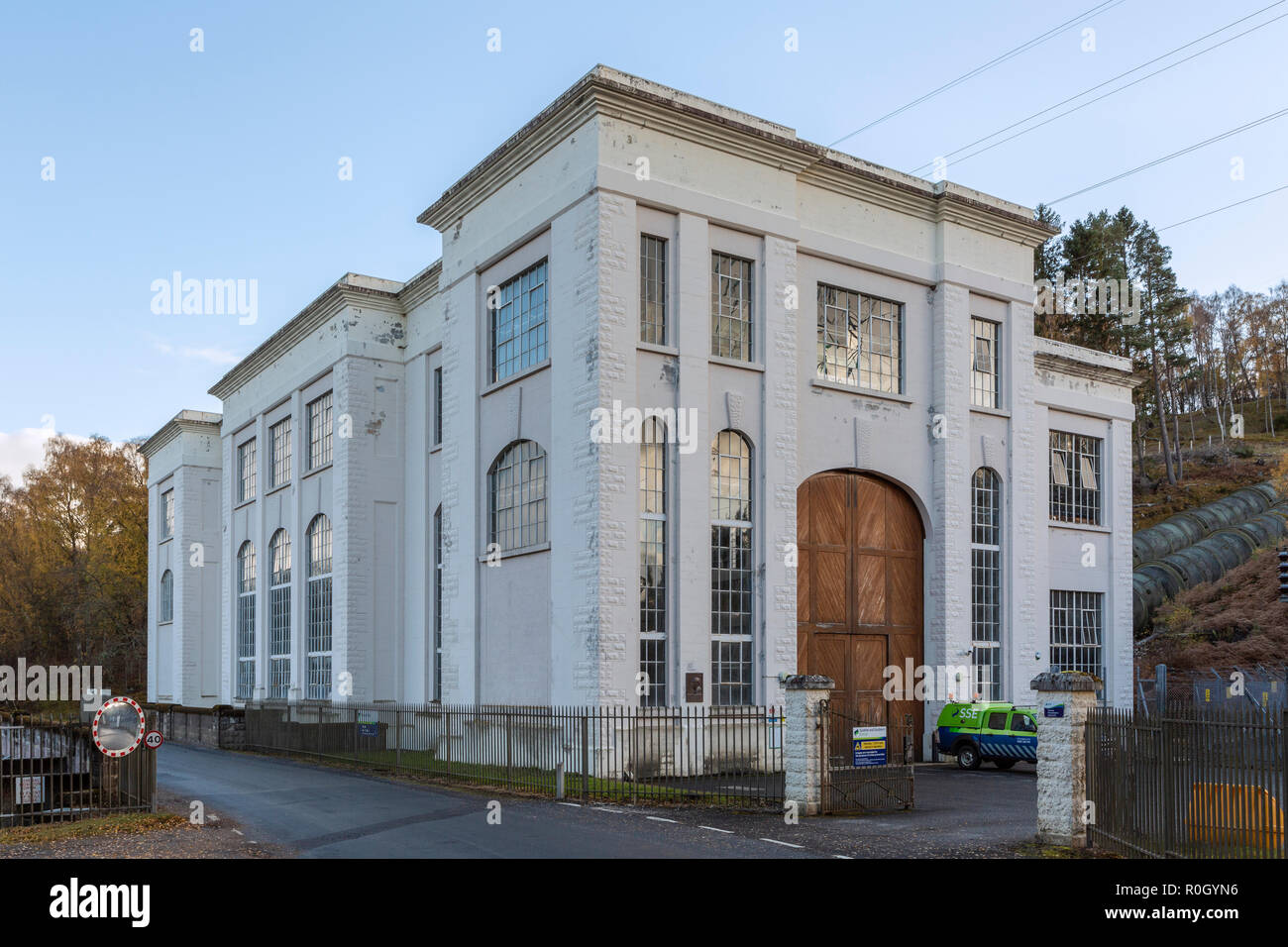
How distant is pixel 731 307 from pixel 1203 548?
40001 millimetres

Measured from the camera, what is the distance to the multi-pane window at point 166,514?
5312 cm

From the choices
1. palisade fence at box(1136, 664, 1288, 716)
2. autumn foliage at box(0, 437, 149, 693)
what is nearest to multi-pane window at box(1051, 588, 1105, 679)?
palisade fence at box(1136, 664, 1288, 716)

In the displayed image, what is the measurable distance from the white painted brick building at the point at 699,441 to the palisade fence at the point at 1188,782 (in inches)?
419

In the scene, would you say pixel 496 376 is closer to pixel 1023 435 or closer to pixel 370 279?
pixel 370 279

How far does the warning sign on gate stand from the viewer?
59.0 ft

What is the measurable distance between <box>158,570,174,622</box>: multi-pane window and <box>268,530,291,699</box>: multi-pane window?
47.2ft

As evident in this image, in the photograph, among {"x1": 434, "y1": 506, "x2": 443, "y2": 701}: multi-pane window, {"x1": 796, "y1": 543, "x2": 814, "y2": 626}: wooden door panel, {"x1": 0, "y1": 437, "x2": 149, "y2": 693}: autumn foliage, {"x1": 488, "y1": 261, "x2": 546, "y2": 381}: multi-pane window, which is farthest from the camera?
{"x1": 0, "y1": 437, "x2": 149, "y2": 693}: autumn foliage

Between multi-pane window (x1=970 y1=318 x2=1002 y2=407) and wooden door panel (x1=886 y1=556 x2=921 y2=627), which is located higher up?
multi-pane window (x1=970 y1=318 x2=1002 y2=407)

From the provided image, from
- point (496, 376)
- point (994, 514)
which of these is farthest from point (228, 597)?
point (994, 514)

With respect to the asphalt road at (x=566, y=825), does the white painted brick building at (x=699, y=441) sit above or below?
above

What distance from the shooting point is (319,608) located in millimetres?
36219

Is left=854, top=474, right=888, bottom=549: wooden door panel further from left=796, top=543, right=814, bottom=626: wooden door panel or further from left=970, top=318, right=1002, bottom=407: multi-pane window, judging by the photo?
left=970, top=318, right=1002, bottom=407: multi-pane window

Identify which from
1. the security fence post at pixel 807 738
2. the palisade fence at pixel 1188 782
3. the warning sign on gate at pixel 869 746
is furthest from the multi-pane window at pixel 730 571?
the palisade fence at pixel 1188 782

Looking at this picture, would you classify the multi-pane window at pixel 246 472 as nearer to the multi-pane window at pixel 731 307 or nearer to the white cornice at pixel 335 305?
the white cornice at pixel 335 305
